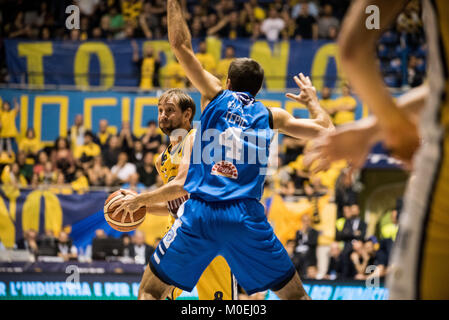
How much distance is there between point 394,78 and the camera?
42.5 ft

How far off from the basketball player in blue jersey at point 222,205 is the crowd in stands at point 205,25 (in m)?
9.11

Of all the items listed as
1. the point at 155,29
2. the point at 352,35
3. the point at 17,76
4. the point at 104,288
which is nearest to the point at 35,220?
the point at 104,288

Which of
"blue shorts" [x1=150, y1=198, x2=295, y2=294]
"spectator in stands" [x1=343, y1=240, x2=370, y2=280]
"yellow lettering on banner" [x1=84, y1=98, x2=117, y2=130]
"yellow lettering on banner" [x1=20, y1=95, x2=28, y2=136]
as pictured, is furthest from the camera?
"yellow lettering on banner" [x1=20, y1=95, x2=28, y2=136]

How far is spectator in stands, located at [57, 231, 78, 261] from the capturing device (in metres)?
9.67

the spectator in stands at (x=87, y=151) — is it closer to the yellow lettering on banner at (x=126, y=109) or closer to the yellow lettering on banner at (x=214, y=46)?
the yellow lettering on banner at (x=126, y=109)

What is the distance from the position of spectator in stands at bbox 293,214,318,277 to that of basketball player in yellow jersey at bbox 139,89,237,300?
506cm

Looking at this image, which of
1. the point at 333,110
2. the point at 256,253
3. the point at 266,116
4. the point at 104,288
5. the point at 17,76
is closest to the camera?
the point at 256,253

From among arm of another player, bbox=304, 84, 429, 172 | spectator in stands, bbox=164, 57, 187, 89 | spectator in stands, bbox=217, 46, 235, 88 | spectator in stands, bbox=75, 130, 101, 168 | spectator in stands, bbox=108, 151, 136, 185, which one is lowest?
spectator in stands, bbox=108, 151, 136, 185

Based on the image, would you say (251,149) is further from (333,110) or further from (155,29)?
(155,29)

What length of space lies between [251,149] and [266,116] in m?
0.31

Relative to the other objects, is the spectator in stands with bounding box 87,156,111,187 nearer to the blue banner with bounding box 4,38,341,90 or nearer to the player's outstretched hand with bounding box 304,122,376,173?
the blue banner with bounding box 4,38,341,90

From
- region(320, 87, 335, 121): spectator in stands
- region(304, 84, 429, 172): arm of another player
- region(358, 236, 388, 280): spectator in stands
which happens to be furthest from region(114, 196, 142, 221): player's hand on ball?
region(320, 87, 335, 121): spectator in stands

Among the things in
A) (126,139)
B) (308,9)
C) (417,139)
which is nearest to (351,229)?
(126,139)

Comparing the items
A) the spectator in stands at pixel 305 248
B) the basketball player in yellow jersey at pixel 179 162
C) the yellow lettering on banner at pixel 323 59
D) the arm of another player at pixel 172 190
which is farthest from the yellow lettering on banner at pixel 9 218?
the arm of another player at pixel 172 190
